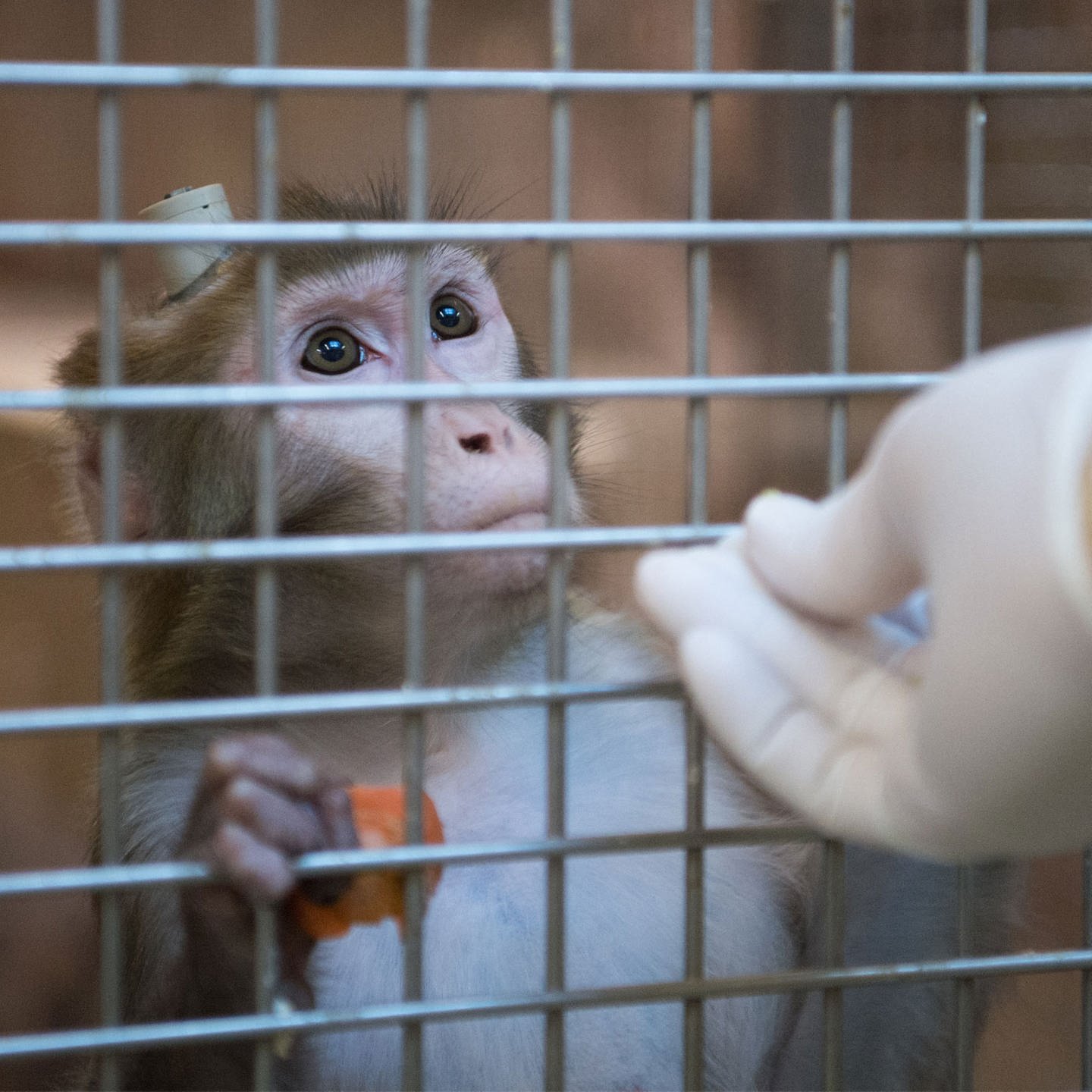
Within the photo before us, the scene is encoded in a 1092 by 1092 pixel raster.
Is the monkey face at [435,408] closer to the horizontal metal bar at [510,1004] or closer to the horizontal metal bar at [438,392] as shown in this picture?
the horizontal metal bar at [438,392]

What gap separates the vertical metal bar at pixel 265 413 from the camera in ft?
2.36

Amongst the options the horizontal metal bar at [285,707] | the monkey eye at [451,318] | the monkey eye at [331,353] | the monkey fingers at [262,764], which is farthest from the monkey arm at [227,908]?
the monkey eye at [451,318]

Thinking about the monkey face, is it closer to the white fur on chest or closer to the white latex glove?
the white fur on chest

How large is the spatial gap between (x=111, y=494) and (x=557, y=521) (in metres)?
0.26

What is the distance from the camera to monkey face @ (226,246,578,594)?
49.1 inches

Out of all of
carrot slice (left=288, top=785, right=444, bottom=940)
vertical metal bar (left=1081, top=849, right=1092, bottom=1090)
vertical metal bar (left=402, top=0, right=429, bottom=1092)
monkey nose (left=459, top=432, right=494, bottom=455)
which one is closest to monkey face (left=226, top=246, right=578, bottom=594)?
monkey nose (left=459, top=432, right=494, bottom=455)

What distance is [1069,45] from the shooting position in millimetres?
1560

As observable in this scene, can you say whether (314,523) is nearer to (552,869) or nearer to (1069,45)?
(552,869)

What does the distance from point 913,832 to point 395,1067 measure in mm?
852

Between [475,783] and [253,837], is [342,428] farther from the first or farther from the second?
[253,837]

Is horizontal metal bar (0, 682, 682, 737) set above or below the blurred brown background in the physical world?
below

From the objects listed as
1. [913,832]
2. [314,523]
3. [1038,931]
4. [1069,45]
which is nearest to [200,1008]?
[314,523]

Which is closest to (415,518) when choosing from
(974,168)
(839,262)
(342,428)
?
(839,262)

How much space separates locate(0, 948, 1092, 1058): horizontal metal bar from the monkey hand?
0.24ft
